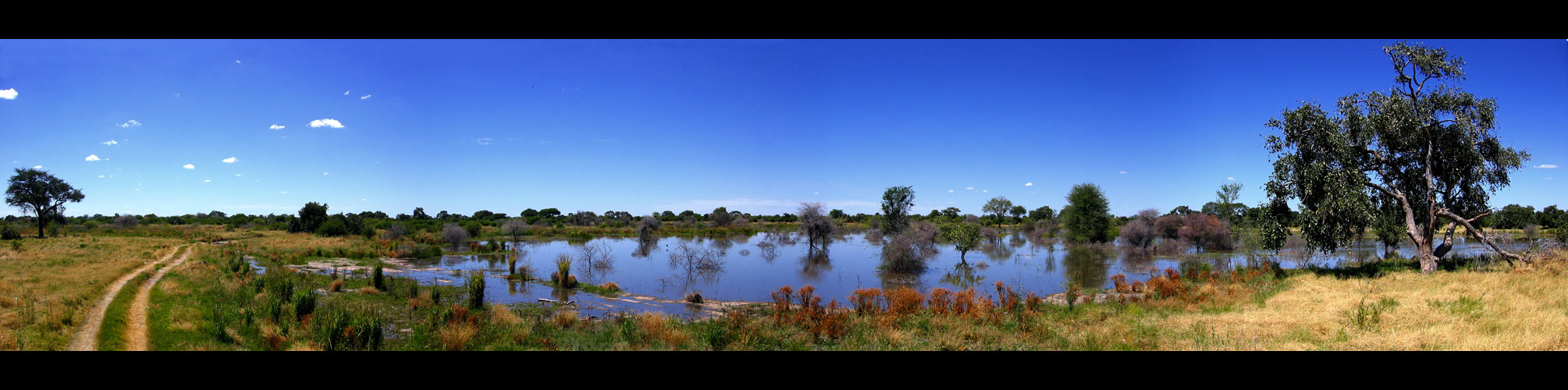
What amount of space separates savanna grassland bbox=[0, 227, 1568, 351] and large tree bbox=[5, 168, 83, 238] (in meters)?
7.51

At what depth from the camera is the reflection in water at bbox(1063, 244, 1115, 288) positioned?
16297 millimetres

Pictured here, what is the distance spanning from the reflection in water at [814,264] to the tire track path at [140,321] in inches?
526

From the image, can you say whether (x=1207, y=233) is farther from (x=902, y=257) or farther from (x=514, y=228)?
(x=514, y=228)

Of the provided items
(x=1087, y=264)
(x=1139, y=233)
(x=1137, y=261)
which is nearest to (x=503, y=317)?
(x=1087, y=264)

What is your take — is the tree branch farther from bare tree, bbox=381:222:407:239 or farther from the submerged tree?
bare tree, bbox=381:222:407:239

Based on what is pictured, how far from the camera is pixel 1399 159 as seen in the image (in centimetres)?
1191

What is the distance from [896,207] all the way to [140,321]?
2513 cm

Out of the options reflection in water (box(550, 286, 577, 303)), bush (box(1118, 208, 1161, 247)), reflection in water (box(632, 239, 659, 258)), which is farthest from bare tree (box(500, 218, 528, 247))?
bush (box(1118, 208, 1161, 247))

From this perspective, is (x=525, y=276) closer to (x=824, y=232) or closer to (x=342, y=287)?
(x=342, y=287)

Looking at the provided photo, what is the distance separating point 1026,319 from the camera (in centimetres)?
901

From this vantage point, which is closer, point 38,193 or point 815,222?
point 38,193

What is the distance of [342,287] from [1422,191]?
78.0ft
